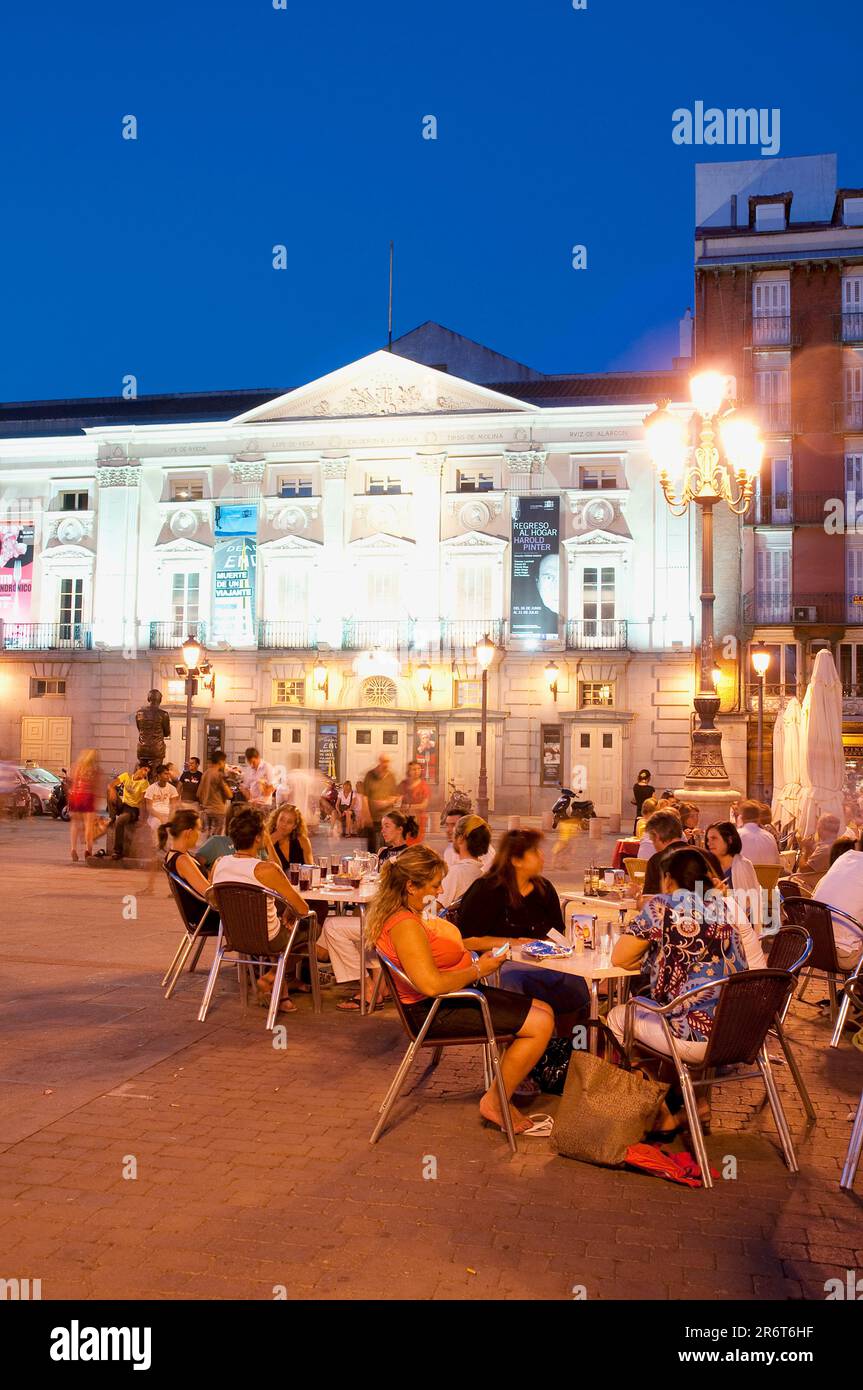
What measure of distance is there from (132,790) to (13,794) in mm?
12096

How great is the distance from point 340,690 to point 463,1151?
92.6ft

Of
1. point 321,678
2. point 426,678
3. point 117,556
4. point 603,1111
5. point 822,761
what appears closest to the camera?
point 603,1111

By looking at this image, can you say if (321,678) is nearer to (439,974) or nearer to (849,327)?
(849,327)

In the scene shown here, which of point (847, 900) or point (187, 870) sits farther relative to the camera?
point (187, 870)

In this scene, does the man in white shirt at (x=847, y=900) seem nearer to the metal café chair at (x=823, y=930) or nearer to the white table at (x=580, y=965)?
the metal café chair at (x=823, y=930)

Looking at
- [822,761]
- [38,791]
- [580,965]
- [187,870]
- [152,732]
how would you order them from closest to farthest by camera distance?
[580,965] < [187,870] < [822,761] < [152,732] < [38,791]

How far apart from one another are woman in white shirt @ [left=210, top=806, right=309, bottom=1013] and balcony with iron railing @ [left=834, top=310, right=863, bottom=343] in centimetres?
3103

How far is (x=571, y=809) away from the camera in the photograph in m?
27.8

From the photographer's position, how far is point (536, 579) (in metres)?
→ 31.9

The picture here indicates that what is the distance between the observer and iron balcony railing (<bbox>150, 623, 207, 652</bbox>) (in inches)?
1339

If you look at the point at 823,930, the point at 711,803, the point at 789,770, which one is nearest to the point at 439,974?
the point at 823,930

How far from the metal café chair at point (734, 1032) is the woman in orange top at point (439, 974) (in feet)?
2.03

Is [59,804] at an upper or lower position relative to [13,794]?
lower
